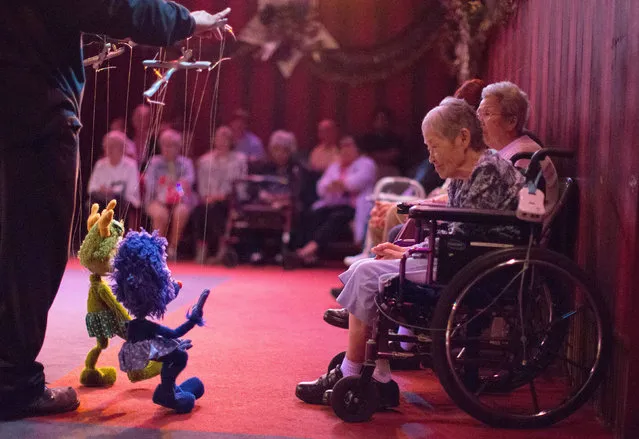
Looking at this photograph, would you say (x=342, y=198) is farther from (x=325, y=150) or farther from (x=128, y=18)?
(x=128, y=18)

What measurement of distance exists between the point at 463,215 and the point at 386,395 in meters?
0.62

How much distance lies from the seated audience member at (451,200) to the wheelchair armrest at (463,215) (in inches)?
3.7

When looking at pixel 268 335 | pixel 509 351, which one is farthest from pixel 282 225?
pixel 509 351

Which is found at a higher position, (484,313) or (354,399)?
(484,313)

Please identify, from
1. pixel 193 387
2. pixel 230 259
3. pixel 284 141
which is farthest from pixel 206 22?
pixel 284 141

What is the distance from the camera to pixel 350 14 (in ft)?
26.7

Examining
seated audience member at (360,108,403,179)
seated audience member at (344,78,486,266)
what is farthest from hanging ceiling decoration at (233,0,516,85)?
seated audience member at (344,78,486,266)

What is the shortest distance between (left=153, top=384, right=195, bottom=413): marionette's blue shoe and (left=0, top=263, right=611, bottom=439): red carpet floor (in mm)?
29

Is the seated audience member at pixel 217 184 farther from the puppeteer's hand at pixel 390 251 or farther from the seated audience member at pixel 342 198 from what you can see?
the puppeteer's hand at pixel 390 251

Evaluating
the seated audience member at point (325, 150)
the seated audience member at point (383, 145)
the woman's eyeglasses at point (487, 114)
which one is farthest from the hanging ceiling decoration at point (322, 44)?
the woman's eyeglasses at point (487, 114)

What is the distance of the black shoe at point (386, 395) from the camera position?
Result: 8.61ft

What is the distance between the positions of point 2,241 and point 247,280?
12.0 ft

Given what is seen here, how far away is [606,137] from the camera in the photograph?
8.82ft

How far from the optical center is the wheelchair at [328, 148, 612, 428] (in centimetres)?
235
